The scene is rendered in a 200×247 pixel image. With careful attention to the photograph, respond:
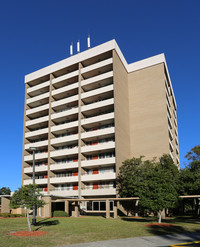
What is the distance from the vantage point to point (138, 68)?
54219mm

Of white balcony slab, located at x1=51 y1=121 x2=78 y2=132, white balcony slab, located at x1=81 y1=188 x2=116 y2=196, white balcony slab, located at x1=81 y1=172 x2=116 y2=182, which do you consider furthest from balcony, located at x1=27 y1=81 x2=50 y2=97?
white balcony slab, located at x1=81 y1=188 x2=116 y2=196

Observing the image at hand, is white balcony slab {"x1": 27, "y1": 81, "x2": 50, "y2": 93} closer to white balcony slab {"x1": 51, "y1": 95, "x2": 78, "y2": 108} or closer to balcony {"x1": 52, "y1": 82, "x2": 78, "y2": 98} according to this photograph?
balcony {"x1": 52, "y1": 82, "x2": 78, "y2": 98}

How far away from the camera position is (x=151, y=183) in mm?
26234

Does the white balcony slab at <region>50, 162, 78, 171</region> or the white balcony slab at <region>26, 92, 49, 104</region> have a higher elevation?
the white balcony slab at <region>26, 92, 49, 104</region>

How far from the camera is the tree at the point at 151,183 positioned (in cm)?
2547

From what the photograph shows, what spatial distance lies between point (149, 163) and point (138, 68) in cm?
2309

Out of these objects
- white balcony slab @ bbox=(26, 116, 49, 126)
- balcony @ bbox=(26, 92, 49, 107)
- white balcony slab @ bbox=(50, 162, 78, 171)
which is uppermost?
balcony @ bbox=(26, 92, 49, 107)

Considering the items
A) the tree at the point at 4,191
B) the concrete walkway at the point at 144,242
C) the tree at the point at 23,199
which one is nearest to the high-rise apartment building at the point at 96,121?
the tree at the point at 23,199

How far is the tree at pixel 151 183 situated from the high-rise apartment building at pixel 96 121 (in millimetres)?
3160

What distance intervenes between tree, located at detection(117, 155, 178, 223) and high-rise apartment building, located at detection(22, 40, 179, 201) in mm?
3160

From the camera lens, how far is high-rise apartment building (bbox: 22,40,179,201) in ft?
151

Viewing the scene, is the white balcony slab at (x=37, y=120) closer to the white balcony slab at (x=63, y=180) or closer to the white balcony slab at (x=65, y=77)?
the white balcony slab at (x=65, y=77)

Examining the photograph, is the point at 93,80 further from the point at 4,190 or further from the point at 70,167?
the point at 4,190

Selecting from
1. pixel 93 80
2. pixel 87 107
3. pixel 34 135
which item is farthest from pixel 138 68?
pixel 34 135
